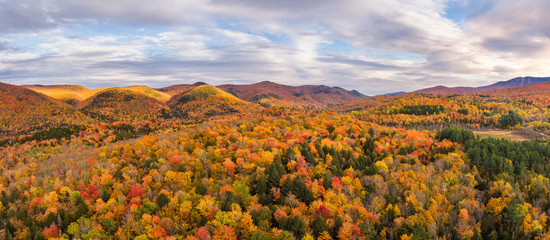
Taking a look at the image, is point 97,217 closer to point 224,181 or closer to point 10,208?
point 10,208

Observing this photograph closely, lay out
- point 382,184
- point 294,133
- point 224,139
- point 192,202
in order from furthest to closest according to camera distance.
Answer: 1. point 294,133
2. point 224,139
3. point 382,184
4. point 192,202

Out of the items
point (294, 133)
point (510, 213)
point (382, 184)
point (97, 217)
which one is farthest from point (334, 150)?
point (97, 217)

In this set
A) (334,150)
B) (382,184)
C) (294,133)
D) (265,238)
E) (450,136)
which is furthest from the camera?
(450,136)

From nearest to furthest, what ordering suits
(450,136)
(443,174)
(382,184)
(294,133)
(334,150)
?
(382,184) < (443,174) < (334,150) < (294,133) < (450,136)

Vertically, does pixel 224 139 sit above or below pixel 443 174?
above

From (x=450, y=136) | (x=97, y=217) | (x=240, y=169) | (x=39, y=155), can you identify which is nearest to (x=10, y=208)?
(x=97, y=217)

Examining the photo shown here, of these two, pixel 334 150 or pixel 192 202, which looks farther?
pixel 334 150

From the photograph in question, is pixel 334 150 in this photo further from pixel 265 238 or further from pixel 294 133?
pixel 265 238

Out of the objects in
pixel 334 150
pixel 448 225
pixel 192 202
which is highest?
pixel 334 150

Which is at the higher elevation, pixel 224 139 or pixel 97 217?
pixel 224 139
